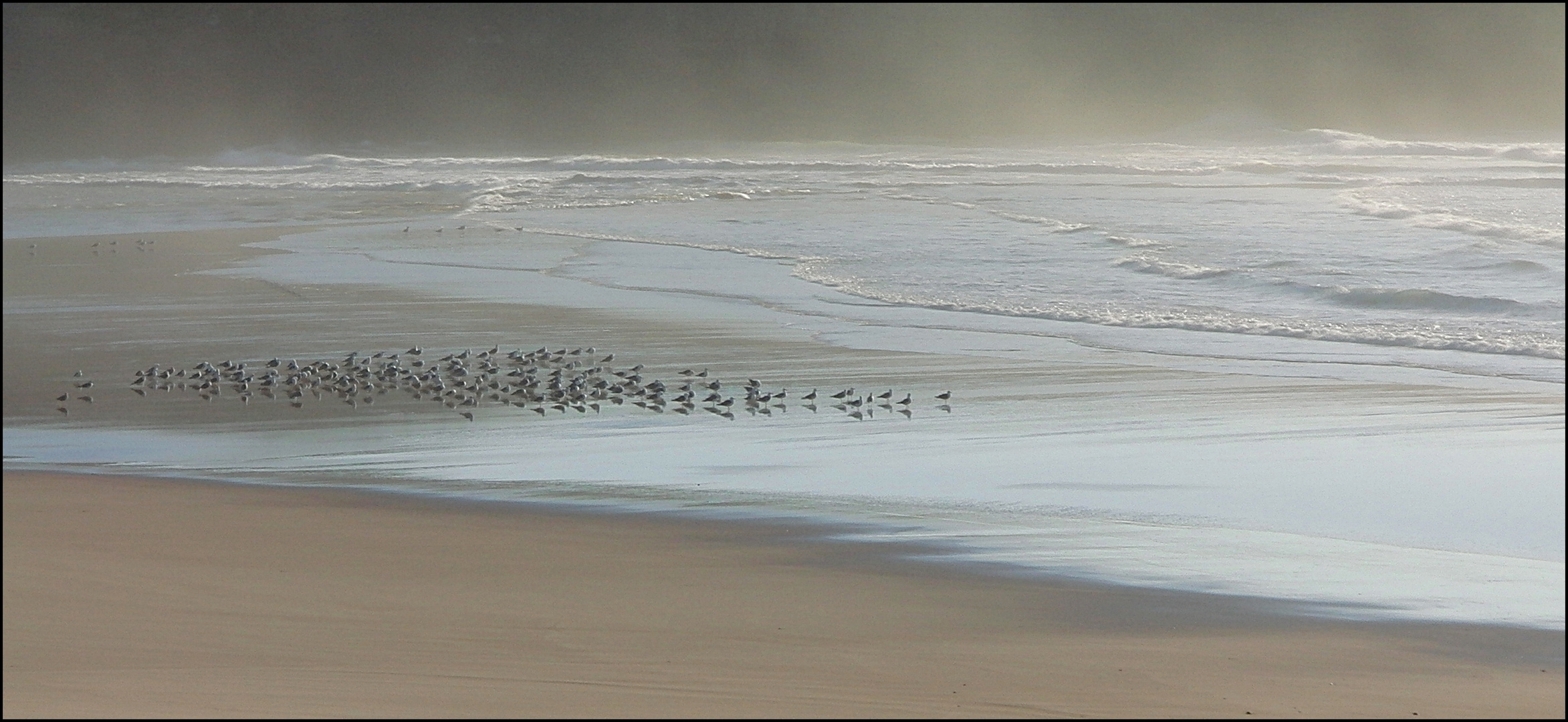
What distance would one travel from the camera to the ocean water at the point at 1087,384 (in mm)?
4395

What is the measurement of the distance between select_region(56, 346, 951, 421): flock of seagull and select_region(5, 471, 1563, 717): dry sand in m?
1.87

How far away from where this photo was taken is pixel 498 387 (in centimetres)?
672

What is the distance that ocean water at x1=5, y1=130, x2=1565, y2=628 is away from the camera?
4395mm

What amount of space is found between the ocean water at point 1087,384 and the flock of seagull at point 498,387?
0.27 meters

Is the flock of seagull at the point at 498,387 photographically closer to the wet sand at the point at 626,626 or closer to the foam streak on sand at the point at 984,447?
the foam streak on sand at the point at 984,447

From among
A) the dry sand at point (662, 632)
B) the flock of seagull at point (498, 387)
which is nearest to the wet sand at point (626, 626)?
the dry sand at point (662, 632)

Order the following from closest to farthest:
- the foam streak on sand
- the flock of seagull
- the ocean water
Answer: the foam streak on sand, the ocean water, the flock of seagull

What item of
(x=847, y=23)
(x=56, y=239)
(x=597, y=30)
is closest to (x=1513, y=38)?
(x=847, y=23)

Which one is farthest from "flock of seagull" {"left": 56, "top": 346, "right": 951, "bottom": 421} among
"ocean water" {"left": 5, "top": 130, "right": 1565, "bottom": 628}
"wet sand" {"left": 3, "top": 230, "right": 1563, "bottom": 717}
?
"wet sand" {"left": 3, "top": 230, "right": 1563, "bottom": 717}

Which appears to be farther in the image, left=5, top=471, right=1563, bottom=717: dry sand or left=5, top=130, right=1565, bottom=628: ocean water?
left=5, top=130, right=1565, bottom=628: ocean water

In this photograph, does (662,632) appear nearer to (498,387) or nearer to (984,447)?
A: (984,447)

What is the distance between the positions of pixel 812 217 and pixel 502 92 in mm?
36526

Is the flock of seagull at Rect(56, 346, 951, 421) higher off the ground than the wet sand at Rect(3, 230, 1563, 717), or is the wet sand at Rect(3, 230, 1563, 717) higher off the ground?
the flock of seagull at Rect(56, 346, 951, 421)

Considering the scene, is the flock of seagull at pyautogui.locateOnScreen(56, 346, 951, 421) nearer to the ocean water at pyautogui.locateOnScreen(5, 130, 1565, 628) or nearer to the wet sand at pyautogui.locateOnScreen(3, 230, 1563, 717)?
the ocean water at pyautogui.locateOnScreen(5, 130, 1565, 628)
